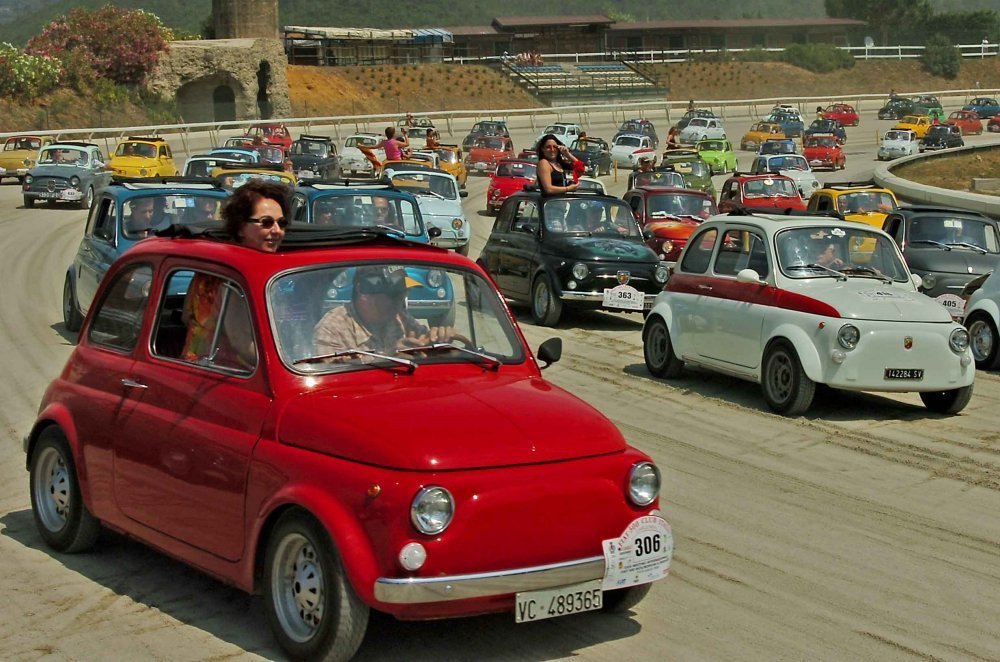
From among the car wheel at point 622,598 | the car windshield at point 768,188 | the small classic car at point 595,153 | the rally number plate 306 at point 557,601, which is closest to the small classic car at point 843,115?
the small classic car at point 595,153

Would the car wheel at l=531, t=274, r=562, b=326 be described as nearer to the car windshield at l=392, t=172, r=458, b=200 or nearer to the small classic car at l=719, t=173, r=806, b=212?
the car windshield at l=392, t=172, r=458, b=200

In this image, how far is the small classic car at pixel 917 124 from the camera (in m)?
68.2

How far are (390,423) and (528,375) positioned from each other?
1.15 m

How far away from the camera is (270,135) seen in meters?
58.6

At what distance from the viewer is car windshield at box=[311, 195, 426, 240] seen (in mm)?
17516

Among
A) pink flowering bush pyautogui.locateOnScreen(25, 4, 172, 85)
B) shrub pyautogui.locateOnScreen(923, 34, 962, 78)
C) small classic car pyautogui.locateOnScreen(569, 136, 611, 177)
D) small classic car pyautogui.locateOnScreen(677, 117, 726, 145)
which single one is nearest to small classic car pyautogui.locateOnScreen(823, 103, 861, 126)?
small classic car pyautogui.locateOnScreen(677, 117, 726, 145)

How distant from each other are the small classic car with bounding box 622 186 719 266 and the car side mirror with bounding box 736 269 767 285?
9769mm

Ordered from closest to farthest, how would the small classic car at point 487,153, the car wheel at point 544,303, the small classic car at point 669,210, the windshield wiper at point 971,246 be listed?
the car wheel at point 544,303, the windshield wiper at point 971,246, the small classic car at point 669,210, the small classic car at point 487,153

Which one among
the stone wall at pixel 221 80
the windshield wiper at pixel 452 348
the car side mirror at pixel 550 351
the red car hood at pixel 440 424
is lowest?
the red car hood at pixel 440 424

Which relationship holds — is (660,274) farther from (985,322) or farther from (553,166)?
(985,322)

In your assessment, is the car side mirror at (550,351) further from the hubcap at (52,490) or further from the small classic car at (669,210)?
the small classic car at (669,210)

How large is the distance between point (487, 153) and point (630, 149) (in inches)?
231

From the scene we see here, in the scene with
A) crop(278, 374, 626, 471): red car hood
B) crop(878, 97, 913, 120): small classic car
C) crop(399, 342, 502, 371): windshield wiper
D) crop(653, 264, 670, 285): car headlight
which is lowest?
crop(653, 264, 670, 285): car headlight

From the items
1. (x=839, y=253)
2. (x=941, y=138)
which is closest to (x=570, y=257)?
(x=839, y=253)
